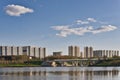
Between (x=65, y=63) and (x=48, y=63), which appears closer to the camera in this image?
(x=48, y=63)

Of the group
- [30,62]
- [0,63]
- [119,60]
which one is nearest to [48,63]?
[30,62]

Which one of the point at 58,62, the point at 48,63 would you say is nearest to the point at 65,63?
the point at 58,62

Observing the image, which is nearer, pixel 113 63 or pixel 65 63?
pixel 113 63

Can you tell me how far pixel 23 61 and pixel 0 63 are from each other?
13816 millimetres

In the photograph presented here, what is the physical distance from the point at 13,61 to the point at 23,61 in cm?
601

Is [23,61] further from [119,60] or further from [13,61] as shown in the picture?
[119,60]

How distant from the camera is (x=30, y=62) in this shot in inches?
7500

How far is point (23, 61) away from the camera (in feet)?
627

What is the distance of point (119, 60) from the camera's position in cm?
19662

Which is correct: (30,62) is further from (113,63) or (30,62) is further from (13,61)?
(113,63)

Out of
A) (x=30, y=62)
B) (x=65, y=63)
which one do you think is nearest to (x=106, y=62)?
(x=65, y=63)

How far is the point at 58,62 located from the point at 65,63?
14.4ft

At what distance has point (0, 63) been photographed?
185 m

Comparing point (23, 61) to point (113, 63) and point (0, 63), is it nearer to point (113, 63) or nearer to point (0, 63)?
point (0, 63)
